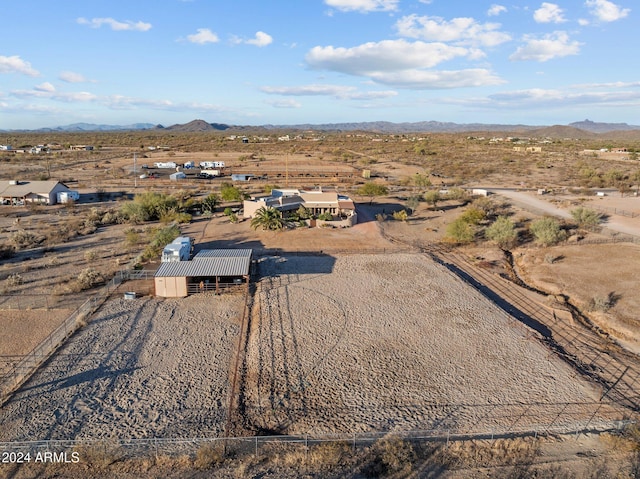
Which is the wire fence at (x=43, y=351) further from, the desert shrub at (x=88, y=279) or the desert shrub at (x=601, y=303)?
the desert shrub at (x=601, y=303)

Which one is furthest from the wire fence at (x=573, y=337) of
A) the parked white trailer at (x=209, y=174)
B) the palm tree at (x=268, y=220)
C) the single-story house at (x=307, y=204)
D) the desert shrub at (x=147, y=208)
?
the parked white trailer at (x=209, y=174)

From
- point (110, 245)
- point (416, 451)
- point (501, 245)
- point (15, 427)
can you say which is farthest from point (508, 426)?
Result: point (110, 245)

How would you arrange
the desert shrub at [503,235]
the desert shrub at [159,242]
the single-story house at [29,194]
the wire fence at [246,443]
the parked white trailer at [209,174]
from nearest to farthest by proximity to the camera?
the wire fence at [246,443] < the desert shrub at [159,242] < the desert shrub at [503,235] < the single-story house at [29,194] < the parked white trailer at [209,174]

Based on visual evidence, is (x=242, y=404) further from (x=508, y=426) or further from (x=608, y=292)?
(x=608, y=292)

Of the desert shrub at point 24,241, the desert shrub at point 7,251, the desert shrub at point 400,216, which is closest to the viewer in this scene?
the desert shrub at point 7,251

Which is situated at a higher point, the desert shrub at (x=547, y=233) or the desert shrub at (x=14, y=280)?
the desert shrub at (x=547, y=233)
